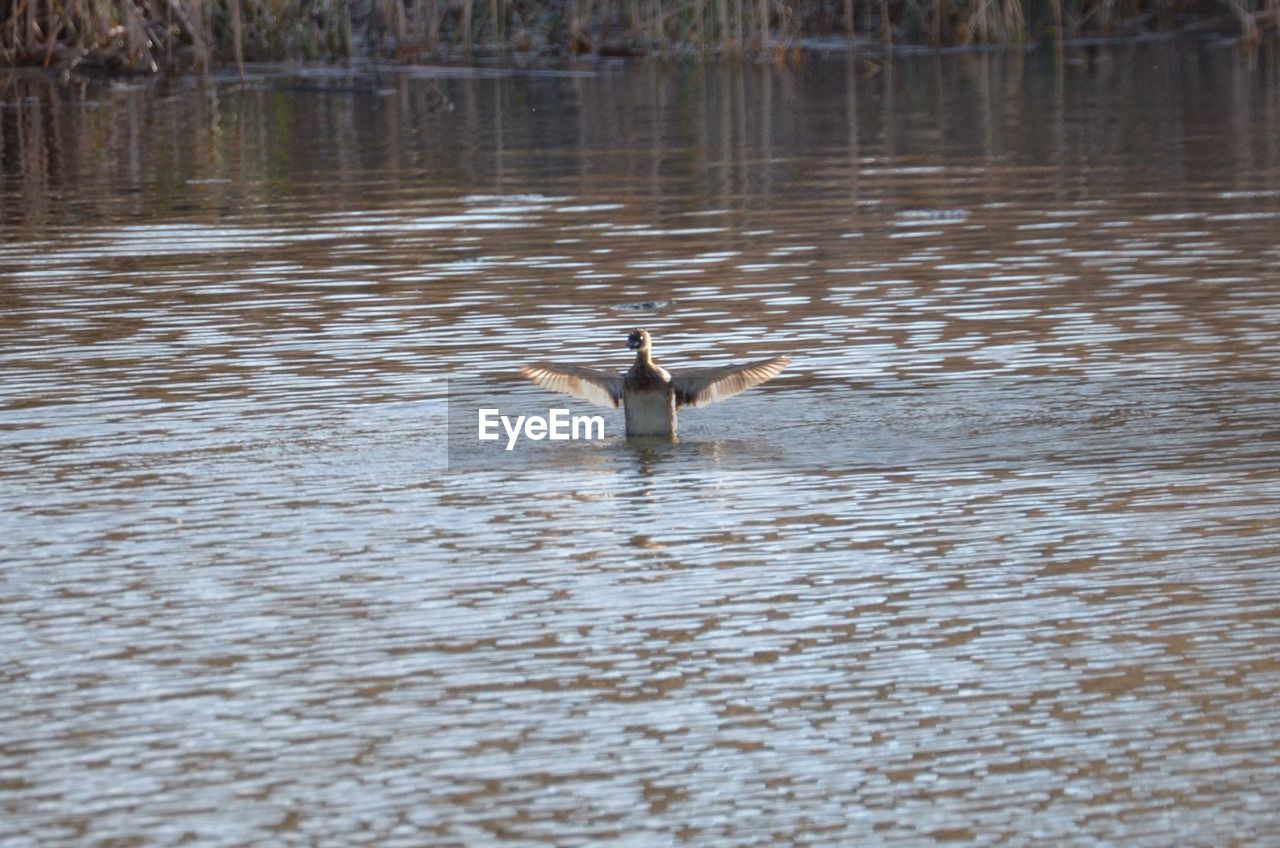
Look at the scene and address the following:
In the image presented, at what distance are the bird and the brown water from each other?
0.51ft

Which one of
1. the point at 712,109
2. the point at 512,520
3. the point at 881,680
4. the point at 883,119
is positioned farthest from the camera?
the point at 712,109

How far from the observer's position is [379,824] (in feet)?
15.8

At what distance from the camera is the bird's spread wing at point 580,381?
848 centimetres

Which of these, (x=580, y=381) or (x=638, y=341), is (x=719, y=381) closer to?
(x=638, y=341)

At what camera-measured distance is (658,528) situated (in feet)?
23.4

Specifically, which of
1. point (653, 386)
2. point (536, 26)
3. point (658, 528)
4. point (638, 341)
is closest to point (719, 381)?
point (653, 386)

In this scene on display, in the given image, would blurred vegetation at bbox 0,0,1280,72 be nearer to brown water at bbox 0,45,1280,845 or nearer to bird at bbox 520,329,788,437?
brown water at bbox 0,45,1280,845

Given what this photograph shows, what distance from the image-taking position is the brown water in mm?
5016

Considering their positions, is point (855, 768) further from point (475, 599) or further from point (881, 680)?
point (475, 599)

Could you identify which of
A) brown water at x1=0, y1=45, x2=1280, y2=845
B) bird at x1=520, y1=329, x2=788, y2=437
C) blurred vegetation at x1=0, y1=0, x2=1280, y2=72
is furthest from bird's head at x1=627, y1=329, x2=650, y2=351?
blurred vegetation at x1=0, y1=0, x2=1280, y2=72

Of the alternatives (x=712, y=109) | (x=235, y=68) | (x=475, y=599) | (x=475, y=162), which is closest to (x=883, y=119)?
(x=712, y=109)

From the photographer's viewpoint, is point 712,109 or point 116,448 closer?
point 116,448

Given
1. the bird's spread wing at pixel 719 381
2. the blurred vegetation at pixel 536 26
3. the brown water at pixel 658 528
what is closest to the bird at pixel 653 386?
the bird's spread wing at pixel 719 381

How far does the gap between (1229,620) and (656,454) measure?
2772 millimetres
